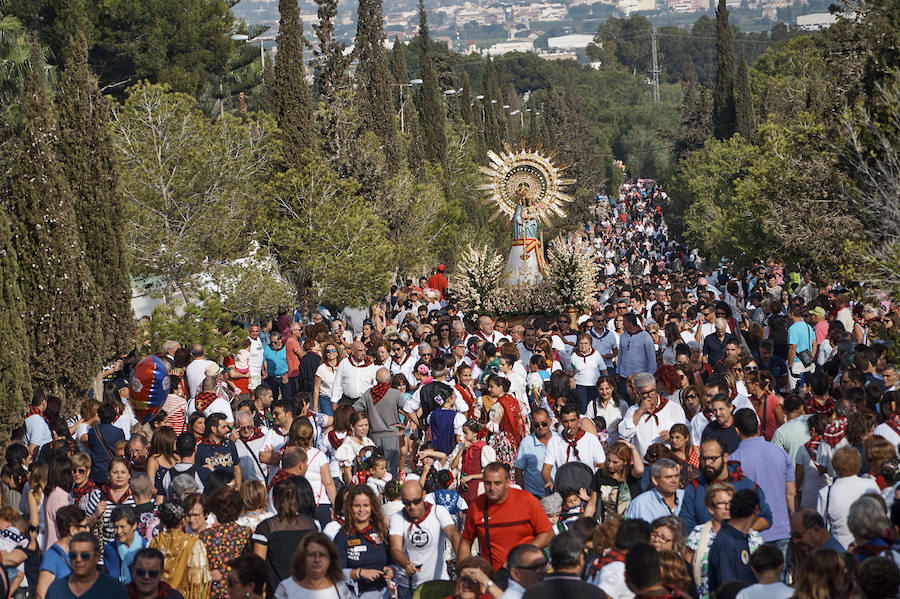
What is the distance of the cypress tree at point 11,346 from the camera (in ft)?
50.9

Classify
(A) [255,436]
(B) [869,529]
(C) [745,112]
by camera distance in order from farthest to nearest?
1. (C) [745,112]
2. (A) [255,436]
3. (B) [869,529]

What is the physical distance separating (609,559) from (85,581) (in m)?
2.95

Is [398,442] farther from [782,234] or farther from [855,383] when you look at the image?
[782,234]

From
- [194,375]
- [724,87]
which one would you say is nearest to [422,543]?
[194,375]

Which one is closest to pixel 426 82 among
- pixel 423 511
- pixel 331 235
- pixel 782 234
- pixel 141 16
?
pixel 141 16

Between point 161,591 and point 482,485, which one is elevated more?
point 161,591

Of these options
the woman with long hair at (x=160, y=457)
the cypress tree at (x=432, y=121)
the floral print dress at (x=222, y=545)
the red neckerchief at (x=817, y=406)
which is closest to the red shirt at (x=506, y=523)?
the floral print dress at (x=222, y=545)

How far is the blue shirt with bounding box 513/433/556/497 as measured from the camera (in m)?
10.7

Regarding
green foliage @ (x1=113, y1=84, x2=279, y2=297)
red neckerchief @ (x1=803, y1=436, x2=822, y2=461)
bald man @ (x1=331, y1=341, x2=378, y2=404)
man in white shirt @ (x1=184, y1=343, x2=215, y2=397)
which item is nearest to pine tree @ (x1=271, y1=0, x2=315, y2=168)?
green foliage @ (x1=113, y1=84, x2=279, y2=297)

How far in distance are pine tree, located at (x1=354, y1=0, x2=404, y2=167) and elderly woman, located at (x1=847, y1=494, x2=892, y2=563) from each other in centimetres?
3214

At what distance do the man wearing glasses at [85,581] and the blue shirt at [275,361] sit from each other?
33.9 feet

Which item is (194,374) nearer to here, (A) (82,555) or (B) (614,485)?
(B) (614,485)

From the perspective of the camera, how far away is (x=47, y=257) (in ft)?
57.8

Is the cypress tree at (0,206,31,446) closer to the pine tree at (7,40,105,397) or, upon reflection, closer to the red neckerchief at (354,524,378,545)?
the pine tree at (7,40,105,397)
